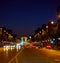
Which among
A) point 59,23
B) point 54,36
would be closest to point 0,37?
point 59,23

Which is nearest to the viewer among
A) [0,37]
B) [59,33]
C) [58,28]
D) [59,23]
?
[59,33]

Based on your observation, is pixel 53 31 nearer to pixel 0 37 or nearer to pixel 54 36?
pixel 54 36

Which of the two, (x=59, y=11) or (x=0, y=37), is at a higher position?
(x=59, y=11)

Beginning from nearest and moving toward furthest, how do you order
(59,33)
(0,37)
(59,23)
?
(59,33) → (59,23) → (0,37)

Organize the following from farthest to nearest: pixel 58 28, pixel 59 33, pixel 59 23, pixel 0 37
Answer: pixel 0 37
pixel 59 23
pixel 58 28
pixel 59 33

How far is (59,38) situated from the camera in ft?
327

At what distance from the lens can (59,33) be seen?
9500 cm

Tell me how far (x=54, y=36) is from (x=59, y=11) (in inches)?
806

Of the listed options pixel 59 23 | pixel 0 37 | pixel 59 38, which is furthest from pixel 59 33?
pixel 0 37

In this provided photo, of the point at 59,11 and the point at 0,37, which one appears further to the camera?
the point at 0,37

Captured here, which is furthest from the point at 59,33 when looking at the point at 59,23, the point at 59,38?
the point at 59,23

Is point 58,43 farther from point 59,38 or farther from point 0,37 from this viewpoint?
point 0,37

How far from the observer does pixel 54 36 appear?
101 meters

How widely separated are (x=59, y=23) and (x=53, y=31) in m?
11.9
